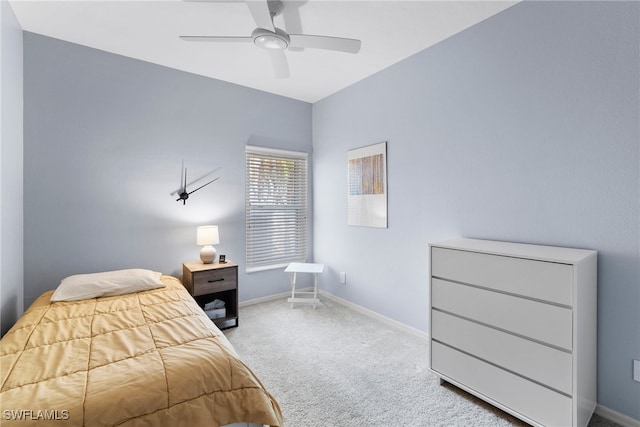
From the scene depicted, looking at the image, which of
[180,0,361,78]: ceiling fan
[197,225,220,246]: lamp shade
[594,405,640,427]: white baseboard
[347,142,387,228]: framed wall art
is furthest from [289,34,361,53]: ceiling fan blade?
[594,405,640,427]: white baseboard

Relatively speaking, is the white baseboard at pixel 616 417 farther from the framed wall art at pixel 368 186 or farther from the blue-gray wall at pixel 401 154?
the framed wall art at pixel 368 186

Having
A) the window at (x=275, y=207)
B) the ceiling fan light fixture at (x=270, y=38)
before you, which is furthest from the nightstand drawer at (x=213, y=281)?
the ceiling fan light fixture at (x=270, y=38)

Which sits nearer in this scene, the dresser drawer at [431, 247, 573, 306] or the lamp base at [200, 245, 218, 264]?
the dresser drawer at [431, 247, 573, 306]

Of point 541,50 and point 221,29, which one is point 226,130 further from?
point 541,50

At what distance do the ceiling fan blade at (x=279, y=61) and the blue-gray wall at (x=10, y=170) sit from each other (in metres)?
1.76

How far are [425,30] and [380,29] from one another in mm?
372

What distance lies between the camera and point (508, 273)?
5.58ft

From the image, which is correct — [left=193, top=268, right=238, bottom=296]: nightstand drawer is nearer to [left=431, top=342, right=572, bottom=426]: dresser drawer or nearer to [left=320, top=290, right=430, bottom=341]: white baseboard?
[left=320, top=290, right=430, bottom=341]: white baseboard

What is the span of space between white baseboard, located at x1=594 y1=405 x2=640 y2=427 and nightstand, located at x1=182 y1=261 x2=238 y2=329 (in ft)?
9.28

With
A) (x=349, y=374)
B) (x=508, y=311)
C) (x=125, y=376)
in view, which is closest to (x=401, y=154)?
(x=508, y=311)

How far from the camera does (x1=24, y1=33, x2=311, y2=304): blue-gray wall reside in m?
2.46

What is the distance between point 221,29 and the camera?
234 centimetres

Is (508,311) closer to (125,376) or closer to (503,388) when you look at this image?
(503,388)

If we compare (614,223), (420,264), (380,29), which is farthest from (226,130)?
(614,223)
